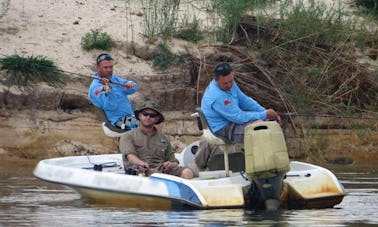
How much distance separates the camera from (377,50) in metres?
24.2

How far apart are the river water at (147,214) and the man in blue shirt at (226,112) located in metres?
0.92

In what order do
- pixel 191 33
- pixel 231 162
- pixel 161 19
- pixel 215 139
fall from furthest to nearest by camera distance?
pixel 191 33 → pixel 161 19 → pixel 231 162 → pixel 215 139

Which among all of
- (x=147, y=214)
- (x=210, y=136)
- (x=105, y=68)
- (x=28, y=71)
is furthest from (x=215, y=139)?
(x=28, y=71)

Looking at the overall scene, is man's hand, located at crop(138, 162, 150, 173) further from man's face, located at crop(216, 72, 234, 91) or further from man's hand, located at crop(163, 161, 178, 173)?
man's face, located at crop(216, 72, 234, 91)

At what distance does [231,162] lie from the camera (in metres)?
15.9

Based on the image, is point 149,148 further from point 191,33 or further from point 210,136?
point 191,33

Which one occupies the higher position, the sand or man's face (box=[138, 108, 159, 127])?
the sand

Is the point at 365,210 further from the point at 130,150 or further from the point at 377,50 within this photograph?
the point at 377,50

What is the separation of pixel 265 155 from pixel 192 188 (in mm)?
840

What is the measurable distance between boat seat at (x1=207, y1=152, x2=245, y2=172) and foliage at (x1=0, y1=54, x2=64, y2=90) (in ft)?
19.1

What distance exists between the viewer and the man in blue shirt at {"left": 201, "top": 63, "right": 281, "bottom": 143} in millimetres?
15359

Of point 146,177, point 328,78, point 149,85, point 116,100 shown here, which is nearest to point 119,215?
point 146,177

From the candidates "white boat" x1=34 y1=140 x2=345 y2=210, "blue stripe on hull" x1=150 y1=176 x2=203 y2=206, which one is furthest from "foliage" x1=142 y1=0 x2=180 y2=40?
"blue stripe on hull" x1=150 y1=176 x2=203 y2=206

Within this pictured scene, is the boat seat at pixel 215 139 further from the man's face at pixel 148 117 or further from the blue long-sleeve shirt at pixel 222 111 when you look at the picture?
the man's face at pixel 148 117
